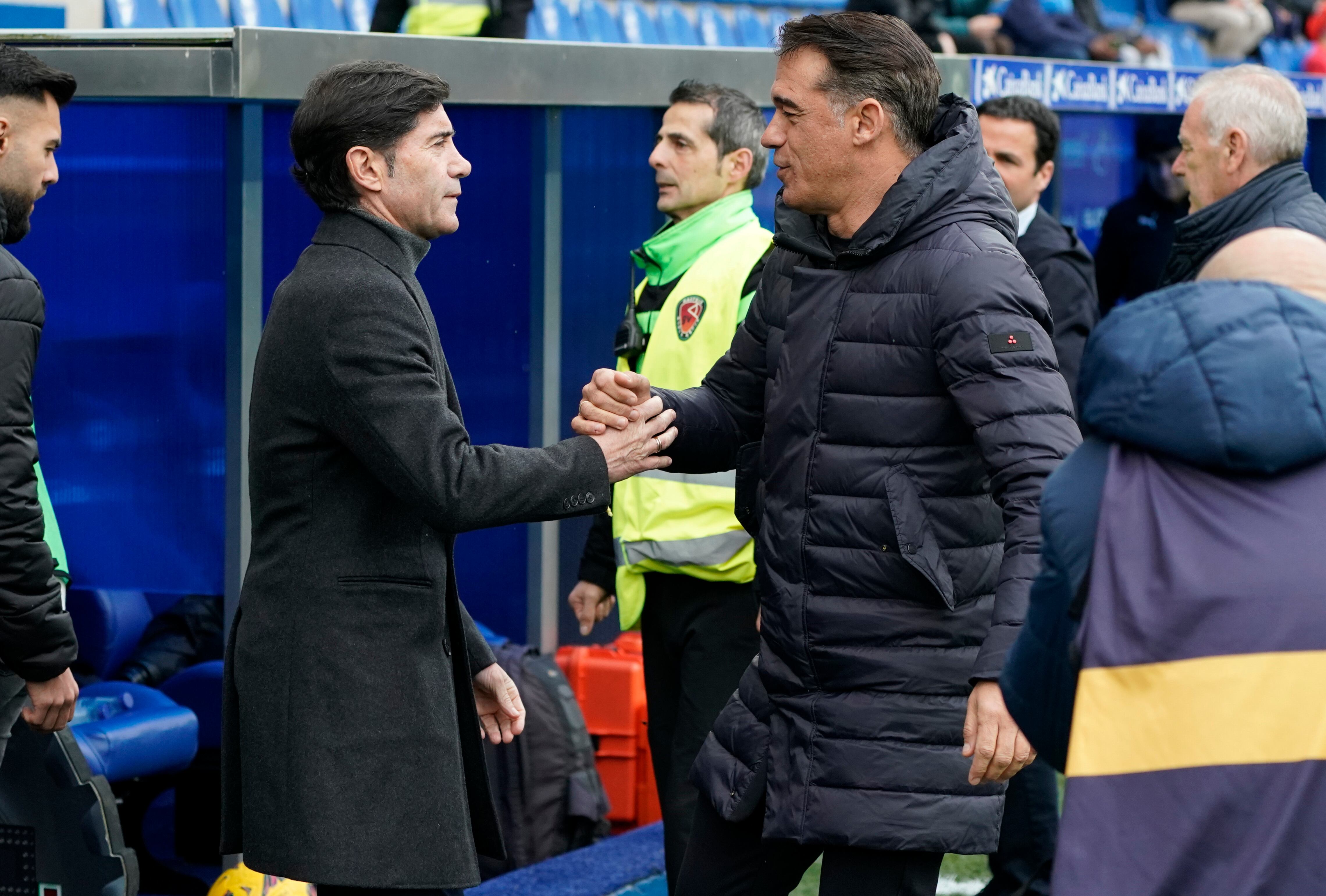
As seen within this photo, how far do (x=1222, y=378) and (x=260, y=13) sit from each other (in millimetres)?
6271

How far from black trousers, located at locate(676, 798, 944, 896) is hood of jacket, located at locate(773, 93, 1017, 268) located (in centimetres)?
90

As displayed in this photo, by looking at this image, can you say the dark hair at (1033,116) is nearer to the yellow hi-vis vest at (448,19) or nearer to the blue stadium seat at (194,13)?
the yellow hi-vis vest at (448,19)

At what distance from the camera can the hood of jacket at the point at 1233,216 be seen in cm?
416

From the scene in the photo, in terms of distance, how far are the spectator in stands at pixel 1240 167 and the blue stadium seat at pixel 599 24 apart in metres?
4.89

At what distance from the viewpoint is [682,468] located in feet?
10.4

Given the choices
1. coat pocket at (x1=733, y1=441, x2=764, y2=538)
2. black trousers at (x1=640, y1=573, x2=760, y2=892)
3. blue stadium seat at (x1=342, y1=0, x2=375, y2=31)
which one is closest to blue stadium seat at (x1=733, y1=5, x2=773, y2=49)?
blue stadium seat at (x1=342, y1=0, x2=375, y2=31)

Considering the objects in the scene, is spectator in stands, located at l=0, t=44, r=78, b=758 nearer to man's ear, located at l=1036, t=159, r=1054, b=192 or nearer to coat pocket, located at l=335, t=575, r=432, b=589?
coat pocket, located at l=335, t=575, r=432, b=589

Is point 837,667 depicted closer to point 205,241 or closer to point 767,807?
point 767,807

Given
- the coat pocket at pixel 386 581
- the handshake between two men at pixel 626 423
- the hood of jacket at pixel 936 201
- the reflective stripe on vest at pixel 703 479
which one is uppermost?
the hood of jacket at pixel 936 201

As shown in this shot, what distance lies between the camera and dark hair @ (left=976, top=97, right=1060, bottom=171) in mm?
5148

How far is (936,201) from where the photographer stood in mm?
2748

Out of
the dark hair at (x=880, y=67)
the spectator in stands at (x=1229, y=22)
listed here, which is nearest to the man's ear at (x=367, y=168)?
the dark hair at (x=880, y=67)

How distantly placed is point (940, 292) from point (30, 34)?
2.60 meters

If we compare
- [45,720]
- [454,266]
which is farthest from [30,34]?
[45,720]
